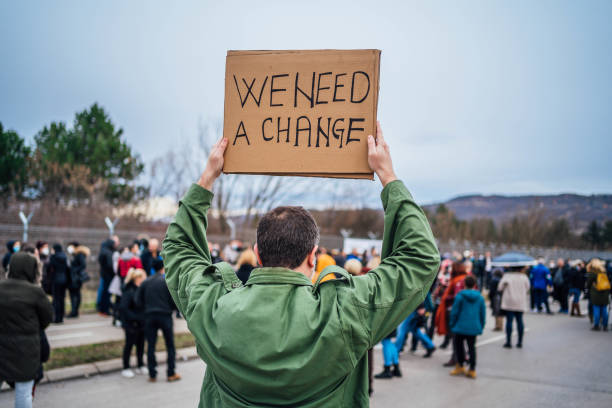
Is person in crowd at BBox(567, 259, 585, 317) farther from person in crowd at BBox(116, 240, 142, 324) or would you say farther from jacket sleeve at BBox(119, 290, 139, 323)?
jacket sleeve at BBox(119, 290, 139, 323)

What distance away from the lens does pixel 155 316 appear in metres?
6.92

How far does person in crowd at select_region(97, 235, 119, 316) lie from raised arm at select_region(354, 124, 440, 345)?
10.8m

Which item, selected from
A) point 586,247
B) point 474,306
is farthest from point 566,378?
point 586,247

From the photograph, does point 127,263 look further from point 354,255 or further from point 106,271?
point 354,255

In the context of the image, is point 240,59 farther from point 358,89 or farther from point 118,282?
point 118,282

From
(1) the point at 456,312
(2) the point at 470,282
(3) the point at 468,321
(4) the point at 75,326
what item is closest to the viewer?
(3) the point at 468,321

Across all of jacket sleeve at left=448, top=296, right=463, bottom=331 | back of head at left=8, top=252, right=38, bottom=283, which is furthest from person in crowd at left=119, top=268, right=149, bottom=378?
jacket sleeve at left=448, top=296, right=463, bottom=331

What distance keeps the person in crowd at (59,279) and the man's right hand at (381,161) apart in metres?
10.6

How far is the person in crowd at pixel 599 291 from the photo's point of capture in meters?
12.5

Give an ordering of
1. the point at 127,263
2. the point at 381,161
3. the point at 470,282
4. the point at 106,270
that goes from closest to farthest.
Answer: the point at 381,161
the point at 470,282
the point at 127,263
the point at 106,270

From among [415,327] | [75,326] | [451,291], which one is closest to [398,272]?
[415,327]

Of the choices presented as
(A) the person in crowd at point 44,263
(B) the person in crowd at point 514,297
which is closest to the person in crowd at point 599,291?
(B) the person in crowd at point 514,297

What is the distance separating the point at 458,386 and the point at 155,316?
4.79 meters

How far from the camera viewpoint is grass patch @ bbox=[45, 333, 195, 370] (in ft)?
23.7
